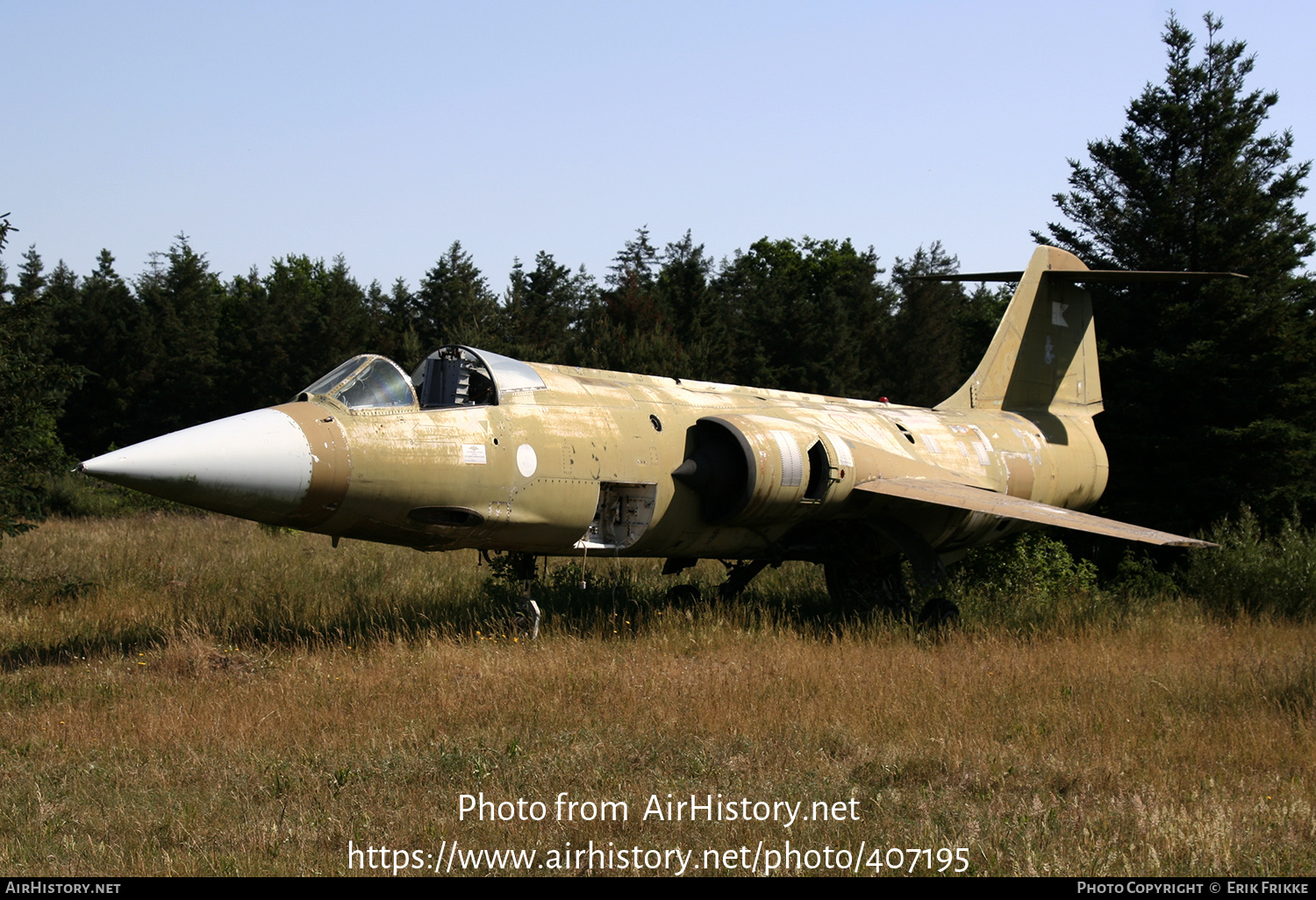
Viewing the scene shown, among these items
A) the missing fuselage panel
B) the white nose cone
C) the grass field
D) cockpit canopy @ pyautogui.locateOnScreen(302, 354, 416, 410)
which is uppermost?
cockpit canopy @ pyautogui.locateOnScreen(302, 354, 416, 410)

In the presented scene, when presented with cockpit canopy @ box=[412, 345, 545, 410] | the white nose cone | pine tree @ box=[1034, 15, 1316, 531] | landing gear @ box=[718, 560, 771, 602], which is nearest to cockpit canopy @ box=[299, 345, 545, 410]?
cockpit canopy @ box=[412, 345, 545, 410]

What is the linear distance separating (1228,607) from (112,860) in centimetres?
1321

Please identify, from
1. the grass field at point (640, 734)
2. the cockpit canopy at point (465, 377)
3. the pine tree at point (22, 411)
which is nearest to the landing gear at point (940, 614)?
the grass field at point (640, 734)

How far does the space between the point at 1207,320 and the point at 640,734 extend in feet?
49.5

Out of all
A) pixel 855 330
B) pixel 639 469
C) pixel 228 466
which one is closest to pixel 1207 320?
pixel 639 469

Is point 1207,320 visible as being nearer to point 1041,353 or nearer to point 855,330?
point 1041,353

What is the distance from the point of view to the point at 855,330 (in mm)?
47438

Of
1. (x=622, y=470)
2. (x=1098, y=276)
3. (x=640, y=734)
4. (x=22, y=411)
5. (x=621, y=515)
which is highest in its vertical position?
(x=1098, y=276)

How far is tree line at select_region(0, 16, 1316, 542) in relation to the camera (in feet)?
58.8

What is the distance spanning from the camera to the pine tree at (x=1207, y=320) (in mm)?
17906

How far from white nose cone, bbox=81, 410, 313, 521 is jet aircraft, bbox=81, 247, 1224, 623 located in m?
0.01

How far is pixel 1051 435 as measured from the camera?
14.4 metres

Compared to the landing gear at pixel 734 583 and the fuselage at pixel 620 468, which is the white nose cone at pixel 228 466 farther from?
the landing gear at pixel 734 583

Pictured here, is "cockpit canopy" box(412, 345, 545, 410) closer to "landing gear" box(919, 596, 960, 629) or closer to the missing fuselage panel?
the missing fuselage panel
